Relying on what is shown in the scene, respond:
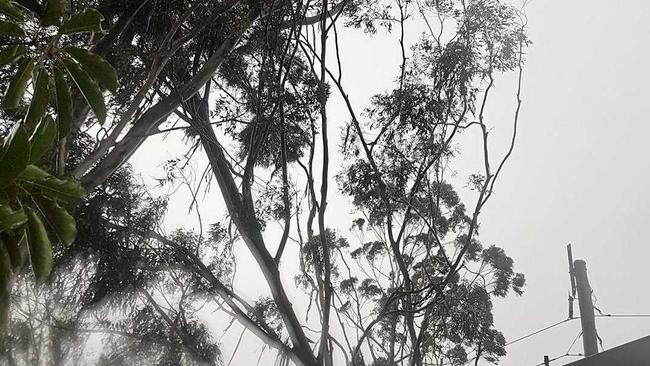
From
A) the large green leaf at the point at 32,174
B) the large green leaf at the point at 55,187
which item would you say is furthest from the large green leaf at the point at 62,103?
the large green leaf at the point at 32,174

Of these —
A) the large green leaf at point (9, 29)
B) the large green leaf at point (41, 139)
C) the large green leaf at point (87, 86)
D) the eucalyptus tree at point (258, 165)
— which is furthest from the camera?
the eucalyptus tree at point (258, 165)

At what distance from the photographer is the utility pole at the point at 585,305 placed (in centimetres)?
562

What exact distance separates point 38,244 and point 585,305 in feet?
19.4

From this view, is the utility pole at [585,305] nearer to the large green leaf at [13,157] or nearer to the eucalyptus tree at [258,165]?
the eucalyptus tree at [258,165]

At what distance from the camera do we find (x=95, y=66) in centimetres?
148

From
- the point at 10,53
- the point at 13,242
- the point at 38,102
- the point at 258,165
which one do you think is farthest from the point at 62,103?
the point at 258,165

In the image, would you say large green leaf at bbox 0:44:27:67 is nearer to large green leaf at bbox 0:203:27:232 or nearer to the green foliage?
the green foliage

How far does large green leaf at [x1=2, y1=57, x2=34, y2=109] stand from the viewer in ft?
4.84

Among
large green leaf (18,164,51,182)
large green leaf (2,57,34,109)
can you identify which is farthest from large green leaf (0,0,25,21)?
large green leaf (18,164,51,182)

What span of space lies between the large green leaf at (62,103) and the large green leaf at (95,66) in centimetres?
6

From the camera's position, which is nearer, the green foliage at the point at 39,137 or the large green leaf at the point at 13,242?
the green foliage at the point at 39,137

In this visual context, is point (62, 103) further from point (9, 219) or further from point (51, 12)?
point (9, 219)

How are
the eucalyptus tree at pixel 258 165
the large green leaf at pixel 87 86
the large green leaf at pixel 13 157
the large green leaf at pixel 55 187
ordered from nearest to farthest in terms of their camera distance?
the large green leaf at pixel 13 157, the large green leaf at pixel 55 187, the large green leaf at pixel 87 86, the eucalyptus tree at pixel 258 165

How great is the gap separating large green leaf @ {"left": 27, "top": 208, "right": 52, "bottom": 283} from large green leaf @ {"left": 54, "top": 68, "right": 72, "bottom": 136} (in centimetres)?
38
